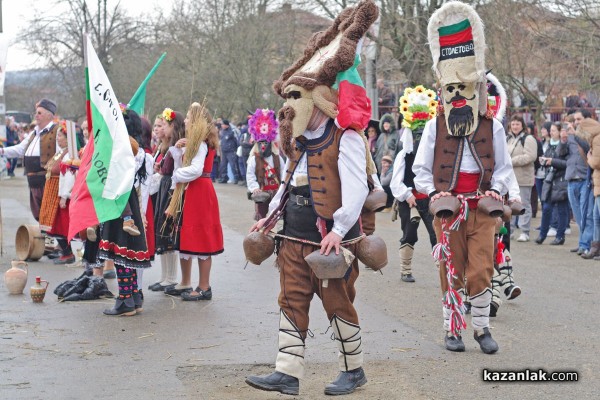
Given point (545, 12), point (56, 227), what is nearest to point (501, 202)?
point (56, 227)

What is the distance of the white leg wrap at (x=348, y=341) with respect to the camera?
5.72 metres

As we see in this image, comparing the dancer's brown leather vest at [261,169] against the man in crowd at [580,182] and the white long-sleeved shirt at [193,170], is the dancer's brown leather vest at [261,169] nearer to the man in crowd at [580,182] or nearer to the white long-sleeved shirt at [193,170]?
the white long-sleeved shirt at [193,170]

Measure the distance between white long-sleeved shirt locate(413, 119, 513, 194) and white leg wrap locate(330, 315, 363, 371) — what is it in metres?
1.70

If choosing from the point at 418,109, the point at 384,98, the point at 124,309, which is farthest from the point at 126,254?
the point at 384,98

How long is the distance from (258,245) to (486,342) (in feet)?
6.86

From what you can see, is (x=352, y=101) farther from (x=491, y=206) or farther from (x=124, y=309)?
(x=124, y=309)

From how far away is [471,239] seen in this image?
6.88 meters

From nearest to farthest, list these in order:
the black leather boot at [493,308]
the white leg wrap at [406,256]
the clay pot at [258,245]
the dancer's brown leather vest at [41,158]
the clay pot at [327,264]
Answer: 1. the clay pot at [327,264]
2. the clay pot at [258,245]
3. the black leather boot at [493,308]
4. the white leg wrap at [406,256]
5. the dancer's brown leather vest at [41,158]

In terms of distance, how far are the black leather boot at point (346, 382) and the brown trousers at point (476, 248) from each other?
1.48m

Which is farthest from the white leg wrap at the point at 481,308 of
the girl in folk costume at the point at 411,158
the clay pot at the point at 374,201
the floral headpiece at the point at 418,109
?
the floral headpiece at the point at 418,109

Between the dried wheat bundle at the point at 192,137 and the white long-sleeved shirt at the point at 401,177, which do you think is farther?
the white long-sleeved shirt at the point at 401,177

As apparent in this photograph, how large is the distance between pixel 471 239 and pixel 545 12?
1152 cm

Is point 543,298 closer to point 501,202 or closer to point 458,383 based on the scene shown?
point 501,202

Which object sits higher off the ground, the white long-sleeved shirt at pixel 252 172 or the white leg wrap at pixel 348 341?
the white long-sleeved shirt at pixel 252 172
